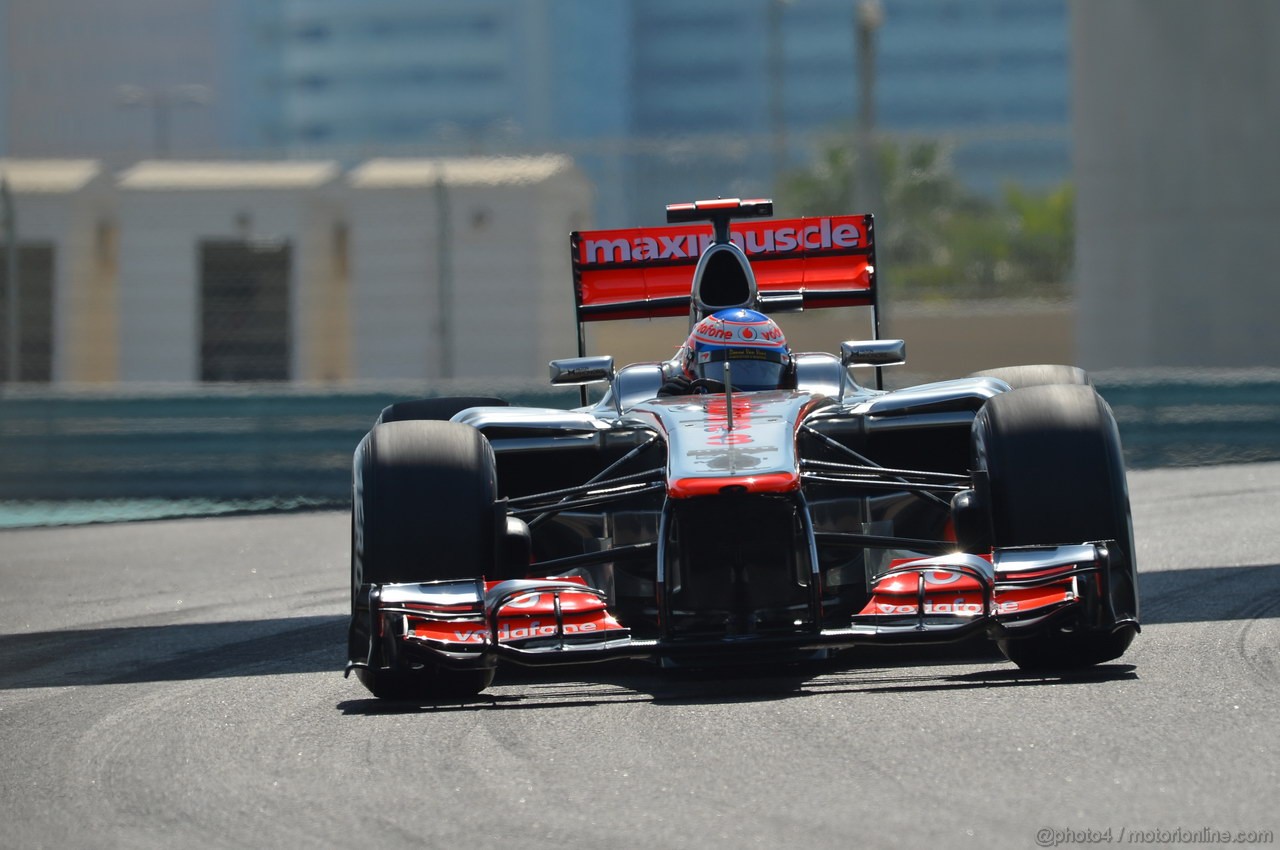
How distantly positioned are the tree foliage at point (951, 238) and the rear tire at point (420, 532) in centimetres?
1232

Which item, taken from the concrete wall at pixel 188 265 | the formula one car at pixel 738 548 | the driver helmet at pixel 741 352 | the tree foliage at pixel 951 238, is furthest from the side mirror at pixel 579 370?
the tree foliage at pixel 951 238

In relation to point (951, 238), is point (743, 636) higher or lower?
lower

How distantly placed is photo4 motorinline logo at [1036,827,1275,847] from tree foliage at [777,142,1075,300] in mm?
14629

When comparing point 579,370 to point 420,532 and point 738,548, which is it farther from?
point 738,548

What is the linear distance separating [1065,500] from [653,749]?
5.99ft

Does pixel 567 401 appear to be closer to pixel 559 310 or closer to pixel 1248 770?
pixel 559 310

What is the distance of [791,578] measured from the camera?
645 centimetres

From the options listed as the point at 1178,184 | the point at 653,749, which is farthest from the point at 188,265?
the point at 653,749

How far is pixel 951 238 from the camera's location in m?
23.0

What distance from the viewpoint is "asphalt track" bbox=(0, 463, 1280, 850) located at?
4.54 meters

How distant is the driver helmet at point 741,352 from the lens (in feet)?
26.2

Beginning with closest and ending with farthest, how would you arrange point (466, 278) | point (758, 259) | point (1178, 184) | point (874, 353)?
point (874, 353) → point (758, 259) → point (466, 278) → point (1178, 184)

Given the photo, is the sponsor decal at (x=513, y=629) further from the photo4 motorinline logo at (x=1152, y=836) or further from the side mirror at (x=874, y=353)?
the photo4 motorinline logo at (x=1152, y=836)

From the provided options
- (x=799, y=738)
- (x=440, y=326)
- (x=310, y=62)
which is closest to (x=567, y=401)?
(x=440, y=326)
